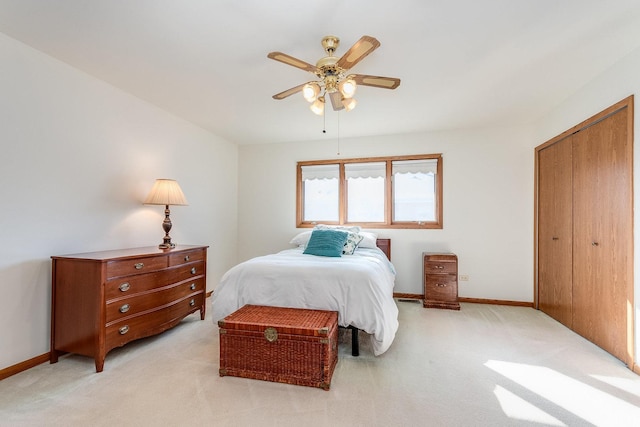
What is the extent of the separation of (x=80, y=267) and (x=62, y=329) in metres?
0.54

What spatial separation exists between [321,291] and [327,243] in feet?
3.03

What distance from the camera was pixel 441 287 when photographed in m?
3.86

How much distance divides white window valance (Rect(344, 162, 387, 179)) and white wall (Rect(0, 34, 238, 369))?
248 centimetres

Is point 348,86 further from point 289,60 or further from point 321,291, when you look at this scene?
point 321,291

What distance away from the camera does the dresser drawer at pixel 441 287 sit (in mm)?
3836

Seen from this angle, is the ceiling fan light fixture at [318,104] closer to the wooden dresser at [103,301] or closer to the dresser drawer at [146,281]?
the wooden dresser at [103,301]

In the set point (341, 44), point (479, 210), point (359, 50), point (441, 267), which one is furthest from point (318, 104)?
point (479, 210)

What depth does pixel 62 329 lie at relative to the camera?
2322mm

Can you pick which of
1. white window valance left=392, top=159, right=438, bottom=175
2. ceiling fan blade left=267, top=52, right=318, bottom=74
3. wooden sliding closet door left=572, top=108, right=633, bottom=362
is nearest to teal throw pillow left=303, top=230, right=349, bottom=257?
white window valance left=392, top=159, right=438, bottom=175

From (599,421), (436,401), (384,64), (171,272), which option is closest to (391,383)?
(436,401)

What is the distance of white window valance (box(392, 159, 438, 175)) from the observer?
434cm

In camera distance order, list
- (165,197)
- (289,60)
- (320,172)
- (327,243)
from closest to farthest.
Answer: (289,60), (165,197), (327,243), (320,172)

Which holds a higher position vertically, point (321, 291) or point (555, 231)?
point (555, 231)

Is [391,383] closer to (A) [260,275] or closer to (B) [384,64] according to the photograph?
(A) [260,275]
